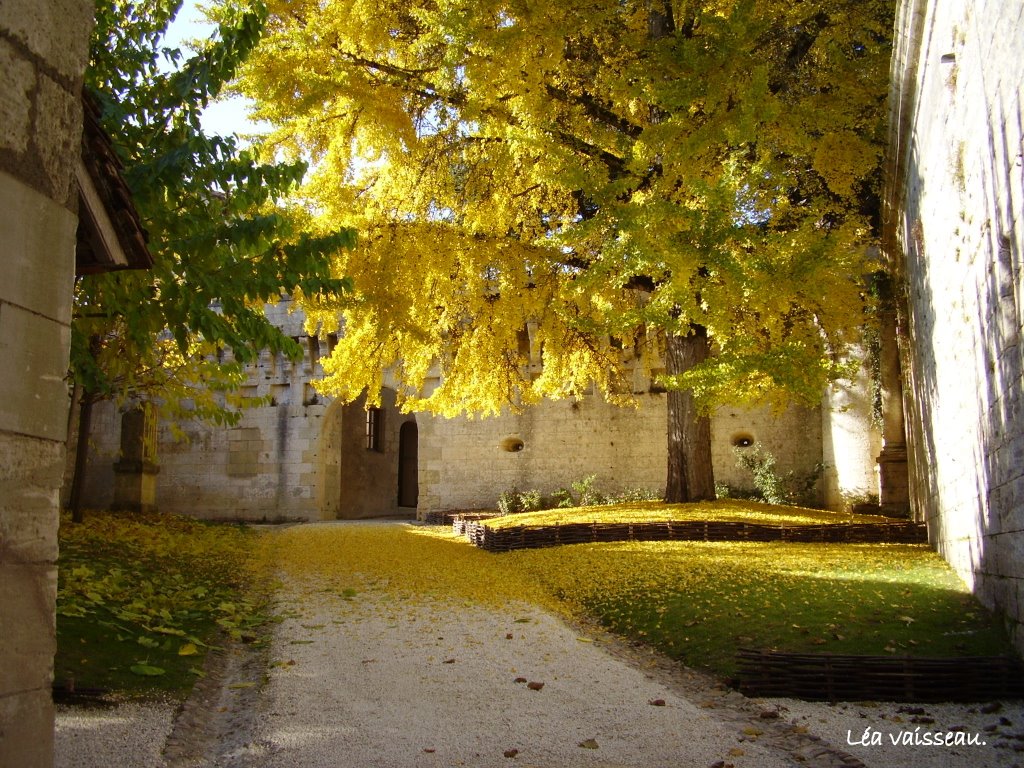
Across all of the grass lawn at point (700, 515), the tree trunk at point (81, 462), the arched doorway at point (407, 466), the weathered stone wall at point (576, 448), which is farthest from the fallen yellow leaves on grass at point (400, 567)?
the arched doorway at point (407, 466)

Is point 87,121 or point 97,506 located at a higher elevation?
point 87,121

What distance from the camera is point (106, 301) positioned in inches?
229

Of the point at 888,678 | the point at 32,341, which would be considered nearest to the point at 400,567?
the point at 888,678

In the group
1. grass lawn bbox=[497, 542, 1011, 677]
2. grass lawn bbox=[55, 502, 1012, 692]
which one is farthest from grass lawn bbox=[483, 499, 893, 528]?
grass lawn bbox=[497, 542, 1011, 677]

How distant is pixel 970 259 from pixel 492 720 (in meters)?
4.69

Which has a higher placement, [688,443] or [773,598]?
[688,443]

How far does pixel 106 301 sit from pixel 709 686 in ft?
15.7

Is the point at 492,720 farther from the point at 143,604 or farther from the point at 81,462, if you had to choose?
the point at 81,462

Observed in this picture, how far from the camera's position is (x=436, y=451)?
2064 cm

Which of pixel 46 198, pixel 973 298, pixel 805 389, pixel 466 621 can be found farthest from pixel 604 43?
pixel 46 198

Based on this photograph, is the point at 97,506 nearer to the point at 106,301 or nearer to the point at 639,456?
the point at 639,456

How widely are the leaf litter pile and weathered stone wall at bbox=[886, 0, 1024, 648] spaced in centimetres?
45

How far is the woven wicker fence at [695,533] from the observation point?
11.2m

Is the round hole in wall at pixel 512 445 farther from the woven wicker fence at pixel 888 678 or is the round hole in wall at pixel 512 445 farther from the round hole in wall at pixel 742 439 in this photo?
the woven wicker fence at pixel 888 678
